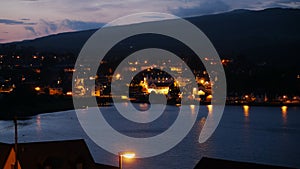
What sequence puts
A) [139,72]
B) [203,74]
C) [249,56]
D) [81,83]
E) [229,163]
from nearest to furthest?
1. [229,163]
2. [81,83]
3. [203,74]
4. [139,72]
5. [249,56]

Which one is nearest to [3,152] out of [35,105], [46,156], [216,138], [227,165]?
[46,156]

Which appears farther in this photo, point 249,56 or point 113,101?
point 249,56

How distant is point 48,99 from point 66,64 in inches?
437

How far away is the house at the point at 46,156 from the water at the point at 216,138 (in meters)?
2.40

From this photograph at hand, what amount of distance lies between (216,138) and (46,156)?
5.24 metres

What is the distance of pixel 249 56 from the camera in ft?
91.6

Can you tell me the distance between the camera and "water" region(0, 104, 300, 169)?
543 cm

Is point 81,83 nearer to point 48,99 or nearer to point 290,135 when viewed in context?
point 48,99

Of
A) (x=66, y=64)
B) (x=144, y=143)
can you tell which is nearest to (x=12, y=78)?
(x=66, y=64)

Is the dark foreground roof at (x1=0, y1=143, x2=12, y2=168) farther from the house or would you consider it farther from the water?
the water

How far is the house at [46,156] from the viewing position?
2.38 metres

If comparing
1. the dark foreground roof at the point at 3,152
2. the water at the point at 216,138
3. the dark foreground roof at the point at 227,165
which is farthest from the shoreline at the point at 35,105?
the dark foreground roof at the point at 227,165

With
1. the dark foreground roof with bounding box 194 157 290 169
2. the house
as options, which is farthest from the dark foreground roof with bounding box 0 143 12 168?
the dark foreground roof with bounding box 194 157 290 169

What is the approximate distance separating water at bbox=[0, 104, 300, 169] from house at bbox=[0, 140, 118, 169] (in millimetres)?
2397
